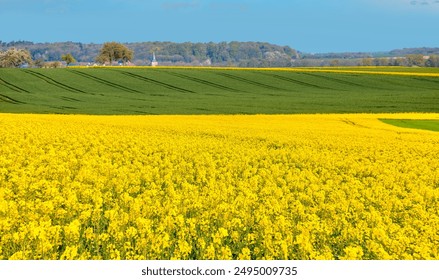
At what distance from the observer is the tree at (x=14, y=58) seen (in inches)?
5226

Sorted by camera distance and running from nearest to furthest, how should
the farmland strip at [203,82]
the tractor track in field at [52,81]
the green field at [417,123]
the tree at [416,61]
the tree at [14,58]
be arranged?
1. the green field at [417,123]
2. the tractor track in field at [52,81]
3. the farmland strip at [203,82]
4. the tree at [14,58]
5. the tree at [416,61]

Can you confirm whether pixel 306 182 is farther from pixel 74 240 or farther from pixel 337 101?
pixel 337 101

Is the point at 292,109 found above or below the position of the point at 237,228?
below

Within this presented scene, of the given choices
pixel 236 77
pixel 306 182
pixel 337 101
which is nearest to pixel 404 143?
pixel 306 182

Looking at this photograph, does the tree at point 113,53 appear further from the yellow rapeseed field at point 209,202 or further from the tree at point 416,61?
the yellow rapeseed field at point 209,202

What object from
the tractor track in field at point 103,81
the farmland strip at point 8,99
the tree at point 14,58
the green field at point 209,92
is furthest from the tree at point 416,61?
the farmland strip at point 8,99

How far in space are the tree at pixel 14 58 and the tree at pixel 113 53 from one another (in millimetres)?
16257

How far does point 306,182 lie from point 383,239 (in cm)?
592

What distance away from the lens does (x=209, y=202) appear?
12078 mm

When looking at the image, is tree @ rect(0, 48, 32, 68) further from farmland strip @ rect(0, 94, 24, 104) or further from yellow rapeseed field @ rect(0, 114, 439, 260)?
yellow rapeseed field @ rect(0, 114, 439, 260)

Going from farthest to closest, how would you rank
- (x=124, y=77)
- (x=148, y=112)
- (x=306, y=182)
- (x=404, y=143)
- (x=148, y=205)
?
1. (x=124, y=77)
2. (x=148, y=112)
3. (x=404, y=143)
4. (x=306, y=182)
5. (x=148, y=205)

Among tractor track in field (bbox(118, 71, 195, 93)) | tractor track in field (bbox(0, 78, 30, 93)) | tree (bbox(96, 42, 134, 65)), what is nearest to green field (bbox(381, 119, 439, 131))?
tractor track in field (bbox(118, 71, 195, 93))

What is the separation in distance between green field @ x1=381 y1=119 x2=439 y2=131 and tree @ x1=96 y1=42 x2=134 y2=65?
97.8 metres

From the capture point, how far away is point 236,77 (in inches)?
3713
